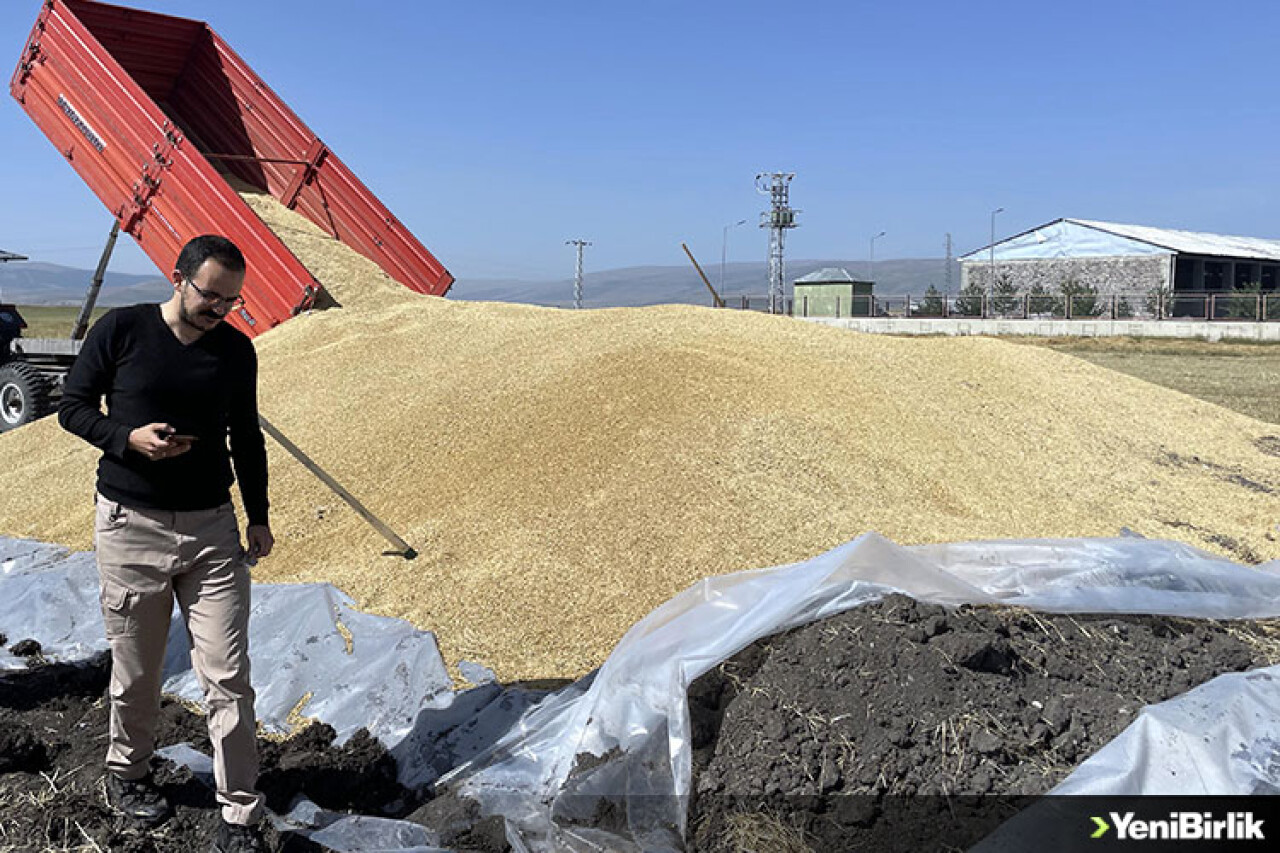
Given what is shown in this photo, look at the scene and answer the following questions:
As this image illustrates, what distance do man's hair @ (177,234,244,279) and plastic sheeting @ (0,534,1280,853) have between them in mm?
1592

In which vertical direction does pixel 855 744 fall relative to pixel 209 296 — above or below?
below

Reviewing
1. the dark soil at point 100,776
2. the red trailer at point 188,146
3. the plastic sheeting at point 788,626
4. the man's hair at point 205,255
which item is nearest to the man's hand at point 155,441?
the man's hair at point 205,255

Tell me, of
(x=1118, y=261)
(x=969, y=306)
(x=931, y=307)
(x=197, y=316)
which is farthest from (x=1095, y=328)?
(x=197, y=316)

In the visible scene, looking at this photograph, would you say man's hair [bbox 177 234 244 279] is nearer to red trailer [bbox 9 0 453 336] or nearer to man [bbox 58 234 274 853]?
man [bbox 58 234 274 853]

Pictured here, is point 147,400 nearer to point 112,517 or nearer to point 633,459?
point 112,517

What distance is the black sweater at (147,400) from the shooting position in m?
2.70

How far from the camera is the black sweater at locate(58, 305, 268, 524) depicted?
2699 millimetres

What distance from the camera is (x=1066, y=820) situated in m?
2.30

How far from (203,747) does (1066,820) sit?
268cm

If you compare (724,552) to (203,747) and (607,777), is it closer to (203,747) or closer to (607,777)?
(607,777)

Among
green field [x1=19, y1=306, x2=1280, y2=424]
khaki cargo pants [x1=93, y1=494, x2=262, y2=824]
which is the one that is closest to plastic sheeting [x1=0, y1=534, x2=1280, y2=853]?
khaki cargo pants [x1=93, y1=494, x2=262, y2=824]

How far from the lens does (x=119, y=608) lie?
2746mm

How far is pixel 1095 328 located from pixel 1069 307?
404cm

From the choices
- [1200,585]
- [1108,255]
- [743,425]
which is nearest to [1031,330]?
[1108,255]
